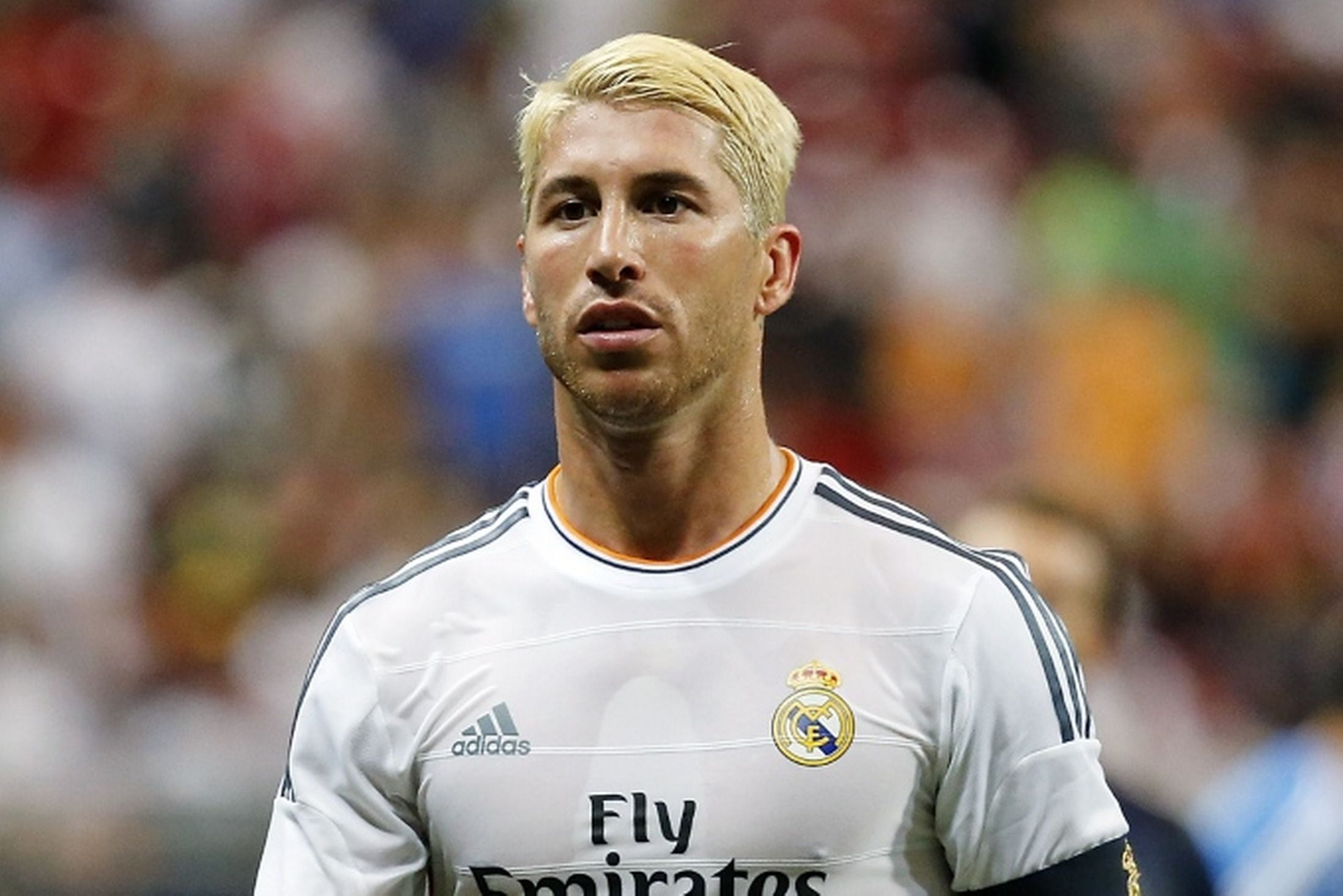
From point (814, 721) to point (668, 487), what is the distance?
417 mm

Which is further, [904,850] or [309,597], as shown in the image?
[309,597]

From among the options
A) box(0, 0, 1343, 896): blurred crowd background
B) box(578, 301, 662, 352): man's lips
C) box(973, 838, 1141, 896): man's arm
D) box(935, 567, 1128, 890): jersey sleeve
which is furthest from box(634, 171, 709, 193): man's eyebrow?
box(0, 0, 1343, 896): blurred crowd background

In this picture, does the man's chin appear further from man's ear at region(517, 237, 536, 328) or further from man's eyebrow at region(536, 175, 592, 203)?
man's eyebrow at region(536, 175, 592, 203)

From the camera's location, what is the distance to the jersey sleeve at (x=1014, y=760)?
3027 mm

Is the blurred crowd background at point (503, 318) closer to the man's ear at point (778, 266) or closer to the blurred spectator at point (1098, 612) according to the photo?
the blurred spectator at point (1098, 612)

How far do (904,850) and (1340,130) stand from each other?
6470mm

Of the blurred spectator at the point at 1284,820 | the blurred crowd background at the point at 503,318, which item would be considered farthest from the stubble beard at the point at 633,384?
the blurred crowd background at the point at 503,318

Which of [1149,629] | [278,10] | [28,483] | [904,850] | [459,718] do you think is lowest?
[904,850]

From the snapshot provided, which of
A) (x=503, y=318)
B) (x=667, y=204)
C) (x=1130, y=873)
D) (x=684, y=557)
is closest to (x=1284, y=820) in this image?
(x=1130, y=873)

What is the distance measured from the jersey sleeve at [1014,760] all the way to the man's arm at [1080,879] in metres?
0.01

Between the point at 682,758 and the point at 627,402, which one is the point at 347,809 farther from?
the point at 627,402

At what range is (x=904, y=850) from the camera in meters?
3.08

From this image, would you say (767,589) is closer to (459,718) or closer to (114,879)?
(459,718)

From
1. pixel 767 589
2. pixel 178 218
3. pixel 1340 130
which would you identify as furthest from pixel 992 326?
pixel 767 589
